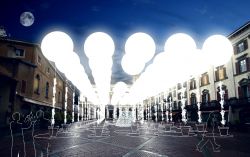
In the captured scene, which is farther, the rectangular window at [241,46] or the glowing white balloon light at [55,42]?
the rectangular window at [241,46]

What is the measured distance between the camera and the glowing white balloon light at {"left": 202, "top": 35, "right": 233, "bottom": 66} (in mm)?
8250

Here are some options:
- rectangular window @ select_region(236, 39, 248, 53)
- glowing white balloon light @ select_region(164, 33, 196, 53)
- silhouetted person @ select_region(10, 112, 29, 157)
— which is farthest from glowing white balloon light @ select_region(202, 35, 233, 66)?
rectangular window @ select_region(236, 39, 248, 53)

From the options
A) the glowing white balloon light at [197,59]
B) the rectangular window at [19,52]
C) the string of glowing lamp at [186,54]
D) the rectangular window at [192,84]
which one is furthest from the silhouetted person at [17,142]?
A: the rectangular window at [192,84]

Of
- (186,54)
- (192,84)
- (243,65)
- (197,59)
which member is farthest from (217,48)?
(192,84)

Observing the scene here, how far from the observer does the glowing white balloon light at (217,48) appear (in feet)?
27.1

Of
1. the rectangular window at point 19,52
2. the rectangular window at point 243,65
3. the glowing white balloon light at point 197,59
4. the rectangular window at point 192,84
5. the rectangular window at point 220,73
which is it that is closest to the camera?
the glowing white balloon light at point 197,59

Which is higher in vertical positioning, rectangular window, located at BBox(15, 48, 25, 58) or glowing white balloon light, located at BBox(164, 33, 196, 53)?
rectangular window, located at BBox(15, 48, 25, 58)

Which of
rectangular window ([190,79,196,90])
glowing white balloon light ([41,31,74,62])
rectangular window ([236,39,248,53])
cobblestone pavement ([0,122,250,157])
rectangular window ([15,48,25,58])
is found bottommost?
cobblestone pavement ([0,122,250,157])

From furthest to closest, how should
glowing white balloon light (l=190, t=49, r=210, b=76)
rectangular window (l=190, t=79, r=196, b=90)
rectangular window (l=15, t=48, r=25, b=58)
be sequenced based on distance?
1. rectangular window (l=190, t=79, r=196, b=90)
2. rectangular window (l=15, t=48, r=25, b=58)
3. glowing white balloon light (l=190, t=49, r=210, b=76)

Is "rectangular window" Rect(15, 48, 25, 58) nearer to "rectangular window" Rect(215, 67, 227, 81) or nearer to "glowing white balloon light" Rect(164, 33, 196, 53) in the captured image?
"glowing white balloon light" Rect(164, 33, 196, 53)

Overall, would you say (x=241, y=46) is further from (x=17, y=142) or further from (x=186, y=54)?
(x=17, y=142)

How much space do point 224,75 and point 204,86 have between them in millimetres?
6004

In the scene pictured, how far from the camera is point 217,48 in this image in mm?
8875

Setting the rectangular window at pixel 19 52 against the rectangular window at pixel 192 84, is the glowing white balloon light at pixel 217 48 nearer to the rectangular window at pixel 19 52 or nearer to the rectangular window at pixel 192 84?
the rectangular window at pixel 19 52
